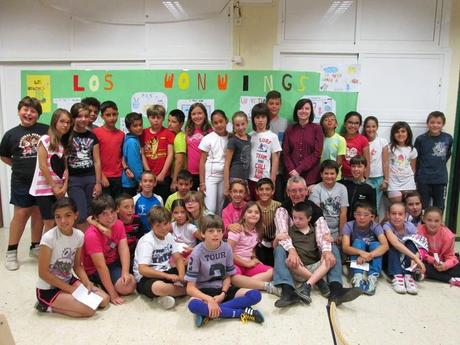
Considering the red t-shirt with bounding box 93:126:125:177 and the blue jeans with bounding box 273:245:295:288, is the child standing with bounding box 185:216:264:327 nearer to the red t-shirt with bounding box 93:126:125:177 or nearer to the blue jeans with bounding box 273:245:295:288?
the blue jeans with bounding box 273:245:295:288

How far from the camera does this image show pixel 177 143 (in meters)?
2.94

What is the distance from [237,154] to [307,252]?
2.94ft

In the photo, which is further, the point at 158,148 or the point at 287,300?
the point at 158,148

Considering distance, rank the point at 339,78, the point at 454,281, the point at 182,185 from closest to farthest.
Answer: the point at 454,281 < the point at 182,185 < the point at 339,78

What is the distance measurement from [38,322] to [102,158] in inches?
50.0

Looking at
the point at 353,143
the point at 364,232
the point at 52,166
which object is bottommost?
the point at 364,232

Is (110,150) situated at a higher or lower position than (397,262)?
higher

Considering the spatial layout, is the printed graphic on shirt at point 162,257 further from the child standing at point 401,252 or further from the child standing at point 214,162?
the child standing at point 401,252

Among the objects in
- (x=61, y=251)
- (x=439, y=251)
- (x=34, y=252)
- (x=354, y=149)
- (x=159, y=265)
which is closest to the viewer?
(x=61, y=251)

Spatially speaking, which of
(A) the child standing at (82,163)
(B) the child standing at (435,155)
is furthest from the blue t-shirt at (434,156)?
(A) the child standing at (82,163)

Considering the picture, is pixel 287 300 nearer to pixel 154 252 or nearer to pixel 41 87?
pixel 154 252

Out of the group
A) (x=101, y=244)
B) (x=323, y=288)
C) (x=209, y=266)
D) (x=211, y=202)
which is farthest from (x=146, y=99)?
(x=323, y=288)

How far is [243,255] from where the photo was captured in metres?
2.40

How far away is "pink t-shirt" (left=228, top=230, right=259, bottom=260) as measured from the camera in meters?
2.39
